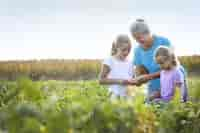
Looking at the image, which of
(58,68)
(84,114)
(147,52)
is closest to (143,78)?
(147,52)

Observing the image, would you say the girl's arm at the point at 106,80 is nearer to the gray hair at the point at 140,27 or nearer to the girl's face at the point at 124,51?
the girl's face at the point at 124,51

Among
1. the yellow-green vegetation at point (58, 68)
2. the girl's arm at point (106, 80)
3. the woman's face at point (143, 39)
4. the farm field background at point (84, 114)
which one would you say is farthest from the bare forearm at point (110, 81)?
the yellow-green vegetation at point (58, 68)

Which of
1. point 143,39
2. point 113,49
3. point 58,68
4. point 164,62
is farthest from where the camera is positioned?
point 58,68

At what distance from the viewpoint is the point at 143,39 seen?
895cm

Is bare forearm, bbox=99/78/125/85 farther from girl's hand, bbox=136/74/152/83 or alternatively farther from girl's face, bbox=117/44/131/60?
girl's face, bbox=117/44/131/60

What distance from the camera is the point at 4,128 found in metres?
3.38

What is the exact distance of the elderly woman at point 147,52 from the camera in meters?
8.85

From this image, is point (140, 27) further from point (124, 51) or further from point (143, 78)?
point (143, 78)

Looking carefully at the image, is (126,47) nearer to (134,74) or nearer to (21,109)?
(134,74)

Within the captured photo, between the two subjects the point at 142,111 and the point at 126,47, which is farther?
the point at 126,47

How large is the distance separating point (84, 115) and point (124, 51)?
5.54 meters

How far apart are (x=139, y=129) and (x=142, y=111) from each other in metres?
0.17

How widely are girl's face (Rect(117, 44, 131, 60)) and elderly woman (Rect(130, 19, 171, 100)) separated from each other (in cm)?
16

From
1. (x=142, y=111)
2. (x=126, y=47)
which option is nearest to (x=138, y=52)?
(x=126, y=47)
